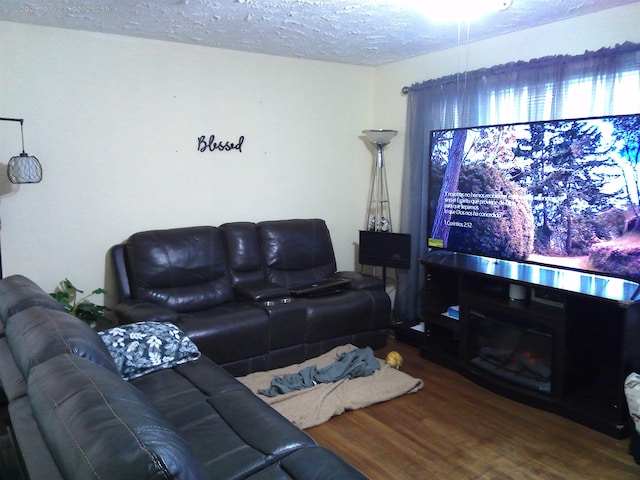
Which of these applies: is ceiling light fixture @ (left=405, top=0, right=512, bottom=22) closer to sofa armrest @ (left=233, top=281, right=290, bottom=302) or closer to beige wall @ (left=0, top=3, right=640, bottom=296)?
beige wall @ (left=0, top=3, right=640, bottom=296)

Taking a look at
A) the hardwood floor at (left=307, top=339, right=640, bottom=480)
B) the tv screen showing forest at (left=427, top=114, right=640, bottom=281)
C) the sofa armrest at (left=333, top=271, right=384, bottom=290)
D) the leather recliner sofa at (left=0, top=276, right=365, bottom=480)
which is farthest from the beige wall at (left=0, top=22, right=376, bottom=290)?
the hardwood floor at (left=307, top=339, right=640, bottom=480)

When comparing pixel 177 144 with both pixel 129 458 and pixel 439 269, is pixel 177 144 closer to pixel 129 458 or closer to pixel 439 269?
pixel 439 269

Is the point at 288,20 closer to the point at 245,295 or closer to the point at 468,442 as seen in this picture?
the point at 245,295

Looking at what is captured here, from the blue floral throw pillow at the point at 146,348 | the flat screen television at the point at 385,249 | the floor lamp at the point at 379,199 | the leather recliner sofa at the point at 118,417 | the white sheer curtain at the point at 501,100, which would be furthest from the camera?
the floor lamp at the point at 379,199

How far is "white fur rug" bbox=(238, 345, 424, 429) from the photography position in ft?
9.07

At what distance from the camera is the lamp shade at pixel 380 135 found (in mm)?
4246

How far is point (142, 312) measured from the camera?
296 centimetres

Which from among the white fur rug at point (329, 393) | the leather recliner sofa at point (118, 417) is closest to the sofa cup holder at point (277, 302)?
the white fur rug at point (329, 393)

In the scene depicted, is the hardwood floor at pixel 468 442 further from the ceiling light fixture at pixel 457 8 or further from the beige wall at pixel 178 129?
the ceiling light fixture at pixel 457 8

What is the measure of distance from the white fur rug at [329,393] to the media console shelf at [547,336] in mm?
522

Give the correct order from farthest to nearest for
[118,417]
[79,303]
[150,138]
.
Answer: [150,138]
[79,303]
[118,417]

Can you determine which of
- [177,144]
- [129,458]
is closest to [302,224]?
[177,144]

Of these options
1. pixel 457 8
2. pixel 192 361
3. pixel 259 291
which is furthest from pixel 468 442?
pixel 457 8

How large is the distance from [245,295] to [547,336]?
2.02 meters
